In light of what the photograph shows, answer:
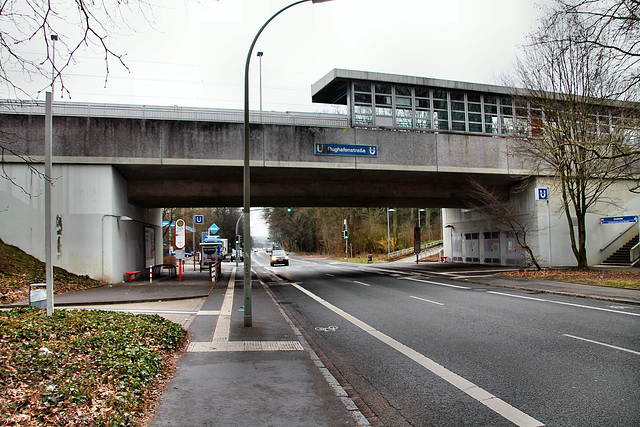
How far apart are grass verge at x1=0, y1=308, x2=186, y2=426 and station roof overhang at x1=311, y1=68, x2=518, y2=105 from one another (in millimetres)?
18581

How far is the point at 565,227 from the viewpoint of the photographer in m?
26.3

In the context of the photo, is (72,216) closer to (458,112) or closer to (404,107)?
(404,107)

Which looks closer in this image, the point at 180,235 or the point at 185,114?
the point at 185,114

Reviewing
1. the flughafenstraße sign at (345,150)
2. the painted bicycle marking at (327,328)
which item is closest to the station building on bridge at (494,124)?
A: the flughafenstraße sign at (345,150)

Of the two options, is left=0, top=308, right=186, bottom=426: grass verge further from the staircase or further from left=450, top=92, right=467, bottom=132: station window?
the staircase

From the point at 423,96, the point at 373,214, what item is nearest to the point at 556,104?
the point at 423,96

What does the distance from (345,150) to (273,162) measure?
11.7ft

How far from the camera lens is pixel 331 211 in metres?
63.3

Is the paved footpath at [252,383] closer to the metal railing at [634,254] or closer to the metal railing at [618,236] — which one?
the metal railing at [634,254]

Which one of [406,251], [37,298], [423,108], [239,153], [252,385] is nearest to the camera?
[252,385]

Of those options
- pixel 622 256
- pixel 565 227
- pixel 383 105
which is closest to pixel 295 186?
pixel 383 105

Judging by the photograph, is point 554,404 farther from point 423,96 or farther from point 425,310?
point 423,96

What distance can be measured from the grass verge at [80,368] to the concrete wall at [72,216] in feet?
41.0

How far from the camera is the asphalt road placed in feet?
15.5
